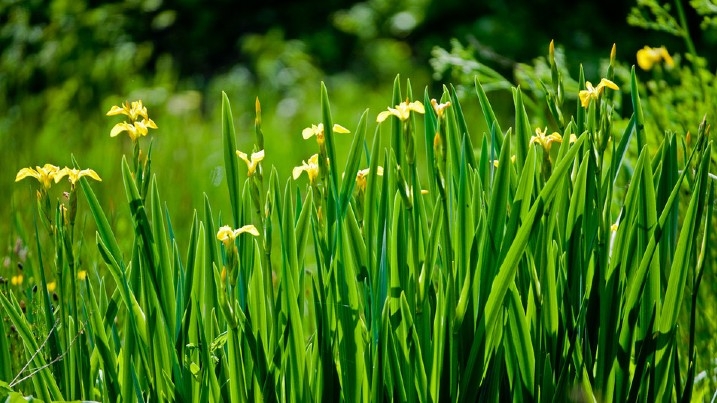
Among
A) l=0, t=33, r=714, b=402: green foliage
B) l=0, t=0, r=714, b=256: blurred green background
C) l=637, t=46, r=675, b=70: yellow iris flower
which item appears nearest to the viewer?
l=0, t=33, r=714, b=402: green foliage

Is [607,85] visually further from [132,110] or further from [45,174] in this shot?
[45,174]

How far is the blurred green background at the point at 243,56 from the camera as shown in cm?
489

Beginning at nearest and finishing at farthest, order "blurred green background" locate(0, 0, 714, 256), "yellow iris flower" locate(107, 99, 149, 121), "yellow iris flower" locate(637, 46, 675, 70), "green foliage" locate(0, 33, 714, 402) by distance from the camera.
Answer: "green foliage" locate(0, 33, 714, 402), "yellow iris flower" locate(107, 99, 149, 121), "yellow iris flower" locate(637, 46, 675, 70), "blurred green background" locate(0, 0, 714, 256)

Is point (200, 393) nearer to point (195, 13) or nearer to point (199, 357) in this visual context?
point (199, 357)

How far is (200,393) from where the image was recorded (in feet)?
4.65

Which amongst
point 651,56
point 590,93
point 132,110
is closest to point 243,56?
point 651,56

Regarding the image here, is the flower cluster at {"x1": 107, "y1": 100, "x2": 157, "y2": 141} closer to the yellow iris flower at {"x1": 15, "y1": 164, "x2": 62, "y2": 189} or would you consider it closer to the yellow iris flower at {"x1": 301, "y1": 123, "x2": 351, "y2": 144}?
the yellow iris flower at {"x1": 15, "y1": 164, "x2": 62, "y2": 189}

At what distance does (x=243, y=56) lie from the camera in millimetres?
6535

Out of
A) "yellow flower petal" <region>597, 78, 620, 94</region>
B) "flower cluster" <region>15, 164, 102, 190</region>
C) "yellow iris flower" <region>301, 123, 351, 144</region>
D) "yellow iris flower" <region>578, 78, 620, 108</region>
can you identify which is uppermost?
"yellow flower petal" <region>597, 78, 620, 94</region>

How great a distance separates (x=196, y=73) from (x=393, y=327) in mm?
5262

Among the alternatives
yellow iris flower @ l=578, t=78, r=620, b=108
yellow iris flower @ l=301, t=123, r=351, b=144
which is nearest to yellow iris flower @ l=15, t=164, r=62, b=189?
yellow iris flower @ l=301, t=123, r=351, b=144

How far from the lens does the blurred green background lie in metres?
4.89

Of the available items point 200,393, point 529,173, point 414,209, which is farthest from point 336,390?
point 529,173

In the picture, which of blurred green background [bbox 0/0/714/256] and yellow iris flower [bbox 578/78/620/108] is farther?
blurred green background [bbox 0/0/714/256]
